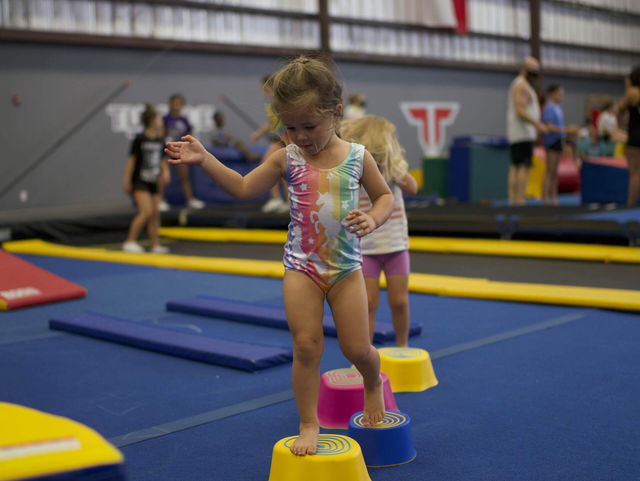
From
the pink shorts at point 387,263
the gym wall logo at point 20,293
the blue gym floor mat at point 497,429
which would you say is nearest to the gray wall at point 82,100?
the gym wall logo at point 20,293

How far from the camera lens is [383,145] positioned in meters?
2.80

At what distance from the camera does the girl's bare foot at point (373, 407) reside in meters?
2.03

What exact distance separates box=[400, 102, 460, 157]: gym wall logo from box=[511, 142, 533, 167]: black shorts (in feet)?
21.7

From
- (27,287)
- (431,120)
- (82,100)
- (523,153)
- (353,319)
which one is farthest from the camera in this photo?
(431,120)

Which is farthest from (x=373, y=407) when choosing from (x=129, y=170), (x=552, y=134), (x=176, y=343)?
(x=552, y=134)

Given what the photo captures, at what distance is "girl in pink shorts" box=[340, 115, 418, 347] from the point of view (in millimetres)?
2805

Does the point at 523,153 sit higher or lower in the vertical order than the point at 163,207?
higher

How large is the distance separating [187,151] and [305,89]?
0.37 metres

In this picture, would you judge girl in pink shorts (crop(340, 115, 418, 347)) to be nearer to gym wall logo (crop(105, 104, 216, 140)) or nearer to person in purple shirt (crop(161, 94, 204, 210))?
person in purple shirt (crop(161, 94, 204, 210))

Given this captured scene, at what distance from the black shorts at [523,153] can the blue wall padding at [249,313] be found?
14.6 ft

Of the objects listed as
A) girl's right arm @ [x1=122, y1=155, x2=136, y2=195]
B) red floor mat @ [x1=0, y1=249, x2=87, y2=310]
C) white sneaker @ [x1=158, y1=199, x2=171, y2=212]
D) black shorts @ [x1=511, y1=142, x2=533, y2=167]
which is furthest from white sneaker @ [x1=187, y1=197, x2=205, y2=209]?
A: red floor mat @ [x1=0, y1=249, x2=87, y2=310]

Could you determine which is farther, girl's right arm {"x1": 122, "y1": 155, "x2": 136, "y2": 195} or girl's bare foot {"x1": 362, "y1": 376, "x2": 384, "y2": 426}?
girl's right arm {"x1": 122, "y1": 155, "x2": 136, "y2": 195}

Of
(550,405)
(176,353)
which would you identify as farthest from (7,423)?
(176,353)

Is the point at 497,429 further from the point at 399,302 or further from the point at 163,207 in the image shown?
the point at 163,207
